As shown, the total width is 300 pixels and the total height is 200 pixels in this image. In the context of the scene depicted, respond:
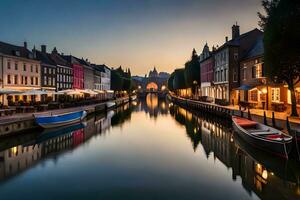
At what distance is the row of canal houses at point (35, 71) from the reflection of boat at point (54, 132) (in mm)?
7723

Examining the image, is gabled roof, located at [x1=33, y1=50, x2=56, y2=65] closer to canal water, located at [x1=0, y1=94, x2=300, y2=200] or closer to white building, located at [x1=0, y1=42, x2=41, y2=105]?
white building, located at [x1=0, y1=42, x2=41, y2=105]

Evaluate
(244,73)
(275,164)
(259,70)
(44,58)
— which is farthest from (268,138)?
(44,58)

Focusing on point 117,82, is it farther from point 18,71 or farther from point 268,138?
point 268,138

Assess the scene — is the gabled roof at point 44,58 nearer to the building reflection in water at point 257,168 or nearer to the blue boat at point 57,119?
the blue boat at point 57,119

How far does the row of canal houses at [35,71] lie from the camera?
44.4m

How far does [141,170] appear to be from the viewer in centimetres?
1591

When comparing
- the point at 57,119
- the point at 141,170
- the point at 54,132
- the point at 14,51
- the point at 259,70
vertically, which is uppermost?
the point at 14,51

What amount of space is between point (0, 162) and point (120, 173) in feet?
27.0

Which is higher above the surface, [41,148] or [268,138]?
[268,138]

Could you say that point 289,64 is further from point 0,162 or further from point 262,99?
point 0,162

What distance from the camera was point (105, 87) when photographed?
108 meters

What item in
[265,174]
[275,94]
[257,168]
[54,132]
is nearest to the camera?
[265,174]

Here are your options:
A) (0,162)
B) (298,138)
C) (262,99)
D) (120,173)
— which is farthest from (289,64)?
(0,162)

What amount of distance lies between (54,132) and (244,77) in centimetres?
2990
